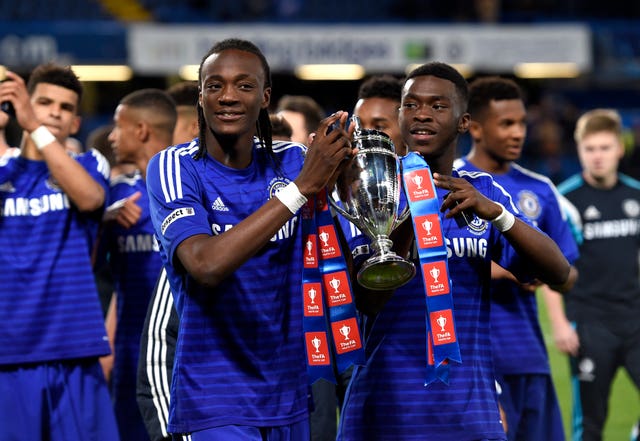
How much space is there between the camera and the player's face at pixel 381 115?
5.27 m

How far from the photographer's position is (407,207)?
3523 millimetres

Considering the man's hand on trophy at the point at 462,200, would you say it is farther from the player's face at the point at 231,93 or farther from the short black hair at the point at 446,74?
the player's face at the point at 231,93

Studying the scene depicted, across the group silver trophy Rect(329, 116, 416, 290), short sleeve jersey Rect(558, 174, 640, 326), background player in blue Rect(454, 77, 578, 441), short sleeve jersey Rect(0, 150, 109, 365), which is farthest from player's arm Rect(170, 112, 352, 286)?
short sleeve jersey Rect(558, 174, 640, 326)

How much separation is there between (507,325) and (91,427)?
2.01 m

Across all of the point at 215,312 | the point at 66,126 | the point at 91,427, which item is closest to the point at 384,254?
the point at 215,312

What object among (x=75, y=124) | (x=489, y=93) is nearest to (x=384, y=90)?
(x=489, y=93)

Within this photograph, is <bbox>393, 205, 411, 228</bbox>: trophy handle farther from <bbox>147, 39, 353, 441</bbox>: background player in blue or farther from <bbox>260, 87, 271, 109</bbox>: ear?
<bbox>260, 87, 271, 109</bbox>: ear

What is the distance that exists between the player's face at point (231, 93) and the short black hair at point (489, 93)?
94.2 inches

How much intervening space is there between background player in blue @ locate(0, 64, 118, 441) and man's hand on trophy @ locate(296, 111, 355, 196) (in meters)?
1.90

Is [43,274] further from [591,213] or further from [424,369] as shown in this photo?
[591,213]

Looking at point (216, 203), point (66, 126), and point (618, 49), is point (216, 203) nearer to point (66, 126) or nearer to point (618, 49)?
point (66, 126)

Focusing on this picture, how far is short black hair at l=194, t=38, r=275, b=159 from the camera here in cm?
352

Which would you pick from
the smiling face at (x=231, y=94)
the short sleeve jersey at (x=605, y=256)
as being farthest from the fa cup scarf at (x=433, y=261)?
the short sleeve jersey at (x=605, y=256)

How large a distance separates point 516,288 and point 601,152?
2236 millimetres
